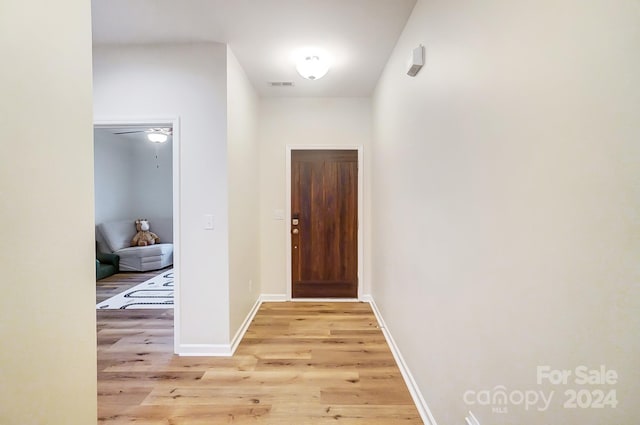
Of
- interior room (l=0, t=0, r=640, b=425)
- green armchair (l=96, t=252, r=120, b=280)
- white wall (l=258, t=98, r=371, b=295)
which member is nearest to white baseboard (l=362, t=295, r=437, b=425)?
interior room (l=0, t=0, r=640, b=425)

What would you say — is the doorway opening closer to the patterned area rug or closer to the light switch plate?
the patterned area rug

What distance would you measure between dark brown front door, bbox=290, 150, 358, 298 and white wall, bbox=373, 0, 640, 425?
2.14 meters

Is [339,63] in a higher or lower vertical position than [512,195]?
higher

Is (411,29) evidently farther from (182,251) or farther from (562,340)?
(182,251)

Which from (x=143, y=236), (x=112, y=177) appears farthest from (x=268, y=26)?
(x=112, y=177)

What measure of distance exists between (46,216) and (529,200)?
1.45 metres

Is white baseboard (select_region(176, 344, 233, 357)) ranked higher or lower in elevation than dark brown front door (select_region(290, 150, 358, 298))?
lower

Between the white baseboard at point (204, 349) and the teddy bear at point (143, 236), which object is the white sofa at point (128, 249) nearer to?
the teddy bear at point (143, 236)

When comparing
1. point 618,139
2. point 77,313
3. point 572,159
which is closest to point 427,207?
point 572,159

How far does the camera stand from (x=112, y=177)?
5.99 m

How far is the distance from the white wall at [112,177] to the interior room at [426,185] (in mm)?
4004

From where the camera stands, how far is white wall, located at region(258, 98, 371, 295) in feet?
12.6

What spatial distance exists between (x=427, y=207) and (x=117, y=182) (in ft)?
21.8

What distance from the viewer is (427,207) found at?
1.74 meters
